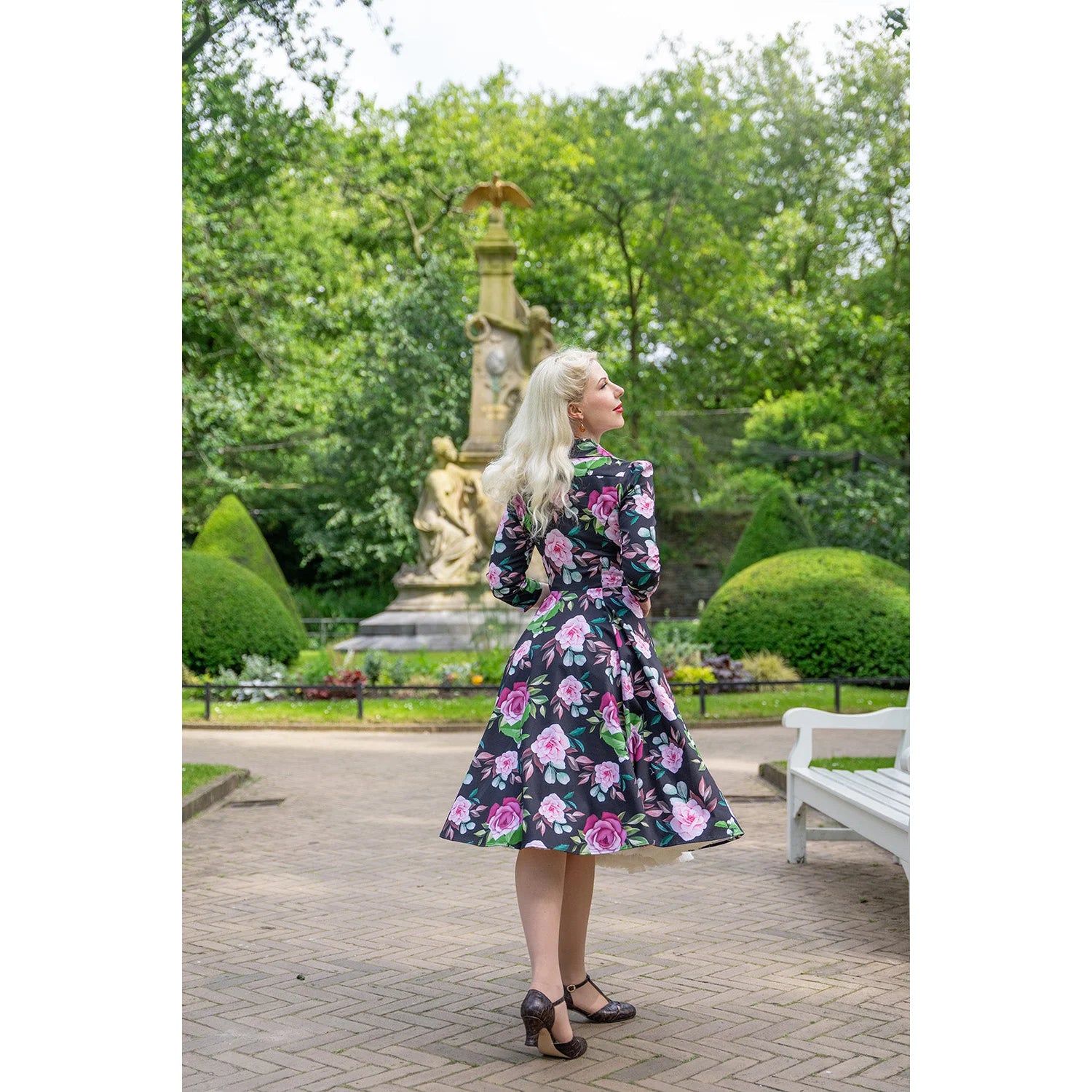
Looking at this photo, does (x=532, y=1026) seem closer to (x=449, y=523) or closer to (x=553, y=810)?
(x=553, y=810)

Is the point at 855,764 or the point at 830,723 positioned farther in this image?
the point at 855,764

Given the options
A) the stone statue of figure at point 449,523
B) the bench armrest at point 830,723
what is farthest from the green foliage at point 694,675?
the bench armrest at point 830,723

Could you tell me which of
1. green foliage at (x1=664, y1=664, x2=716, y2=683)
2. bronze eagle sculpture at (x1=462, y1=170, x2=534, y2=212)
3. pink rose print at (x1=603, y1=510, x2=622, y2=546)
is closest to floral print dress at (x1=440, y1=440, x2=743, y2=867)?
pink rose print at (x1=603, y1=510, x2=622, y2=546)

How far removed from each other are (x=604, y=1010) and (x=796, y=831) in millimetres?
2712

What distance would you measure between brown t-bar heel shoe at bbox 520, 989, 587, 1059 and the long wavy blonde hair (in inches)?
49.7

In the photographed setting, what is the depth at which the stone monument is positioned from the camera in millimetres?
17322

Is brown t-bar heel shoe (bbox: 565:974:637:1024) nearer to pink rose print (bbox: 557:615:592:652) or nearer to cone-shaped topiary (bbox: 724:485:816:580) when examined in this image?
pink rose print (bbox: 557:615:592:652)

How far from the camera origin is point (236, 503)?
22594 mm

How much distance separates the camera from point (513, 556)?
3.84m

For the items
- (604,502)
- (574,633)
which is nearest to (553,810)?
(574,633)

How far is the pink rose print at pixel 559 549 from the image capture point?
12.1ft

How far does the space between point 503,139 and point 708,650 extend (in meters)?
19.8

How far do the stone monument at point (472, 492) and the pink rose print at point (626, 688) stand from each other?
12975 millimetres

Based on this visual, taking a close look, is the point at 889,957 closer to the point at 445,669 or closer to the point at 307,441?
the point at 445,669
